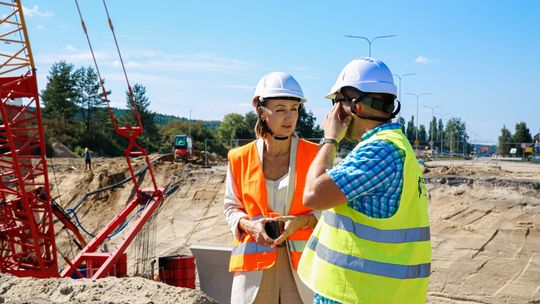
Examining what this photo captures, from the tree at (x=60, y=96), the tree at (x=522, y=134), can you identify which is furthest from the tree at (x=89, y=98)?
the tree at (x=522, y=134)

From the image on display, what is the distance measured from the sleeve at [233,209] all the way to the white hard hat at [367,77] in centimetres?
103

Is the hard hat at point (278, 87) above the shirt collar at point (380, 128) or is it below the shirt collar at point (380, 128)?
above

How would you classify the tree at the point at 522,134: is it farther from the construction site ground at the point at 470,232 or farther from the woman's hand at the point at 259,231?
the woman's hand at the point at 259,231

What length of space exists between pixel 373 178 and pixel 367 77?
0.45m

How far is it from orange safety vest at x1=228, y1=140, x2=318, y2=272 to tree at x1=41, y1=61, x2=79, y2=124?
56174 mm

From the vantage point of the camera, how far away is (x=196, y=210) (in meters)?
18.0

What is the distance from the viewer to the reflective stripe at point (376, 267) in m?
2.12

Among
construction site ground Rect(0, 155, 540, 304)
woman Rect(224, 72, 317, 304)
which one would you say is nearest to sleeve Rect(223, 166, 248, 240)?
woman Rect(224, 72, 317, 304)

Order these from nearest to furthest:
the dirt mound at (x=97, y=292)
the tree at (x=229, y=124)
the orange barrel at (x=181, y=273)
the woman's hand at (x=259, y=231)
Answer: the woman's hand at (x=259, y=231), the dirt mound at (x=97, y=292), the orange barrel at (x=181, y=273), the tree at (x=229, y=124)

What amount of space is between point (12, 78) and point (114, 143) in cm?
4015

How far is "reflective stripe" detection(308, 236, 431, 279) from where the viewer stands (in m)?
2.12

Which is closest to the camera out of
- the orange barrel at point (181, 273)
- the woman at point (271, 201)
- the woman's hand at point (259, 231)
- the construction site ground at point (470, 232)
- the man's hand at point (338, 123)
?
the man's hand at point (338, 123)

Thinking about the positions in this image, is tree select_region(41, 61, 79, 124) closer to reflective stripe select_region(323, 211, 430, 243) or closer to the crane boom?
the crane boom

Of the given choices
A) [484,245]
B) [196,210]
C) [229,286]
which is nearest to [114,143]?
[196,210]
